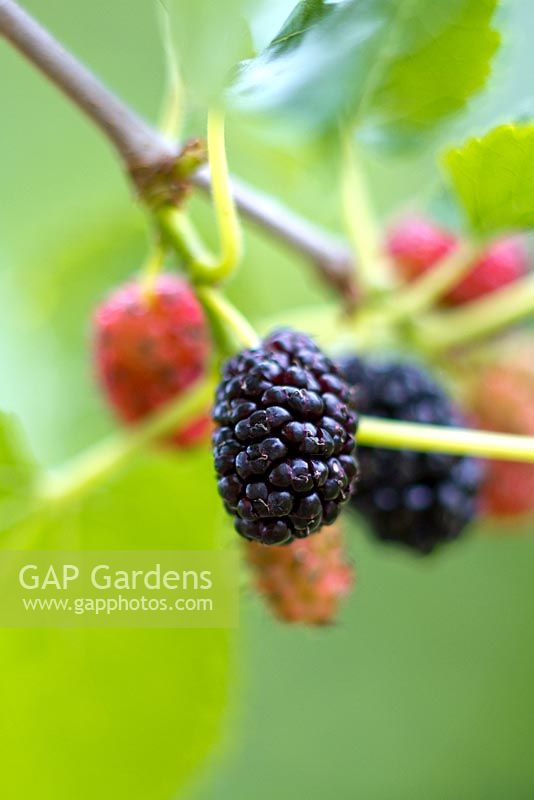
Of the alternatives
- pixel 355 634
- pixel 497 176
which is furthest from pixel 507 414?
pixel 355 634

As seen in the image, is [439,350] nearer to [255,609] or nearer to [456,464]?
[456,464]

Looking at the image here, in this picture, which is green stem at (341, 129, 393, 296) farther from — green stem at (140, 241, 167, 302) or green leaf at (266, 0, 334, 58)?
green leaf at (266, 0, 334, 58)

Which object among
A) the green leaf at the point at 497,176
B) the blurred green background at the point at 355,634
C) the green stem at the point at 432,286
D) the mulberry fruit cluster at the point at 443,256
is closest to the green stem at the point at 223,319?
the green leaf at the point at 497,176

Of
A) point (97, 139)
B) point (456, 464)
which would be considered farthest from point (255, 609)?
point (97, 139)

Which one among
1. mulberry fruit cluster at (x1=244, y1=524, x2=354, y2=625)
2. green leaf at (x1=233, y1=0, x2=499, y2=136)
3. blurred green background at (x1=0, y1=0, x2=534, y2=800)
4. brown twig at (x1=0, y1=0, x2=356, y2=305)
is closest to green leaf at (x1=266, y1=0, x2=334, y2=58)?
green leaf at (x1=233, y1=0, x2=499, y2=136)

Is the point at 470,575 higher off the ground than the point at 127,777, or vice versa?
the point at 127,777

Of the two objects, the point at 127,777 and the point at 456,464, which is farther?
the point at 127,777
